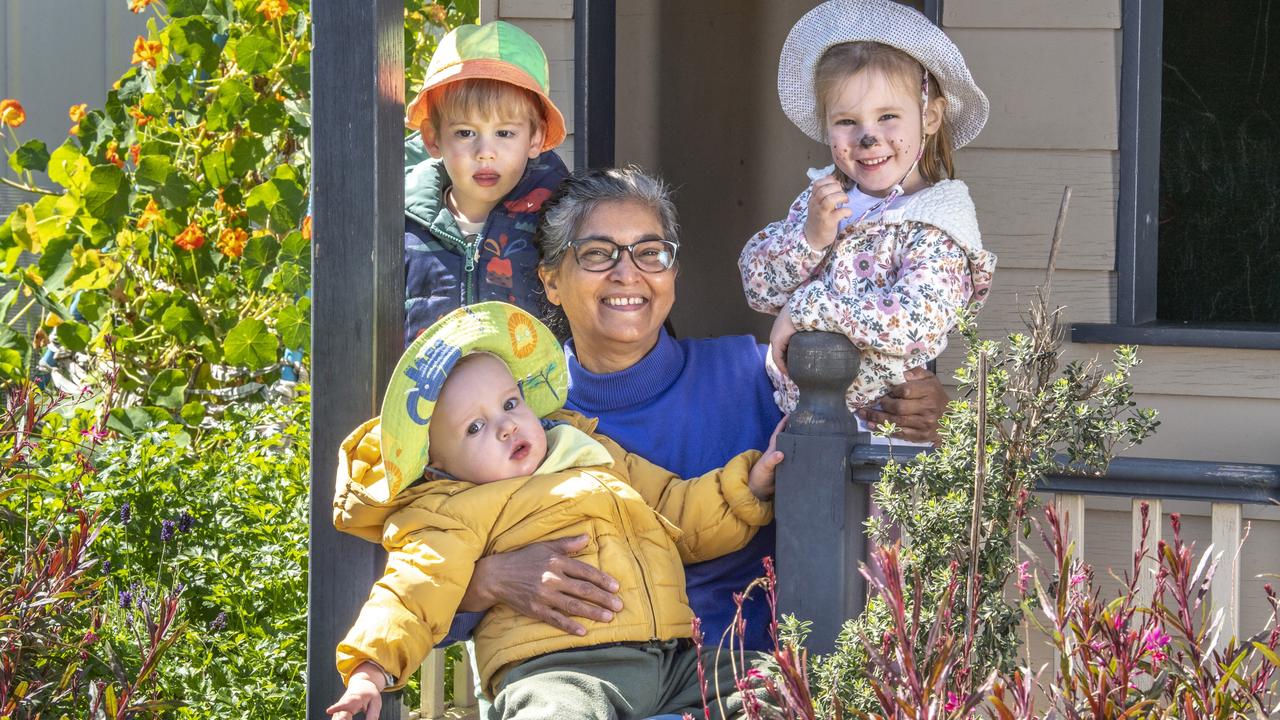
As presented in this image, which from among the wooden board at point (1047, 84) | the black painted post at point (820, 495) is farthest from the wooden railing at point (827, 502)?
the wooden board at point (1047, 84)

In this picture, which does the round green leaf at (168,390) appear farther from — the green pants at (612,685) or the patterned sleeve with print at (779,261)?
the green pants at (612,685)

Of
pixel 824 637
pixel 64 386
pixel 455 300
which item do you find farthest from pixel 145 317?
pixel 824 637

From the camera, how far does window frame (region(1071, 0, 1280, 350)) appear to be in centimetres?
356

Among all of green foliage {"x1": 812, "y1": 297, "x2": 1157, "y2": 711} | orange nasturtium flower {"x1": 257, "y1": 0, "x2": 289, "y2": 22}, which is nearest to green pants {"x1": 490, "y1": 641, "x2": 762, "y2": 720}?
green foliage {"x1": 812, "y1": 297, "x2": 1157, "y2": 711}

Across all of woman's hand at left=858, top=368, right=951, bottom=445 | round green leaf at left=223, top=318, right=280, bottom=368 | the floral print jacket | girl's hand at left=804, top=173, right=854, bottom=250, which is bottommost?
woman's hand at left=858, top=368, right=951, bottom=445

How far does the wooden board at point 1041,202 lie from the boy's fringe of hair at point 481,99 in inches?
50.9

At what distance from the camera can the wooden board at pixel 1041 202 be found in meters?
3.62

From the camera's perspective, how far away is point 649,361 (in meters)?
2.89

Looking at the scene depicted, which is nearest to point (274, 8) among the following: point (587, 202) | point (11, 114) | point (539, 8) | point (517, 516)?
point (11, 114)

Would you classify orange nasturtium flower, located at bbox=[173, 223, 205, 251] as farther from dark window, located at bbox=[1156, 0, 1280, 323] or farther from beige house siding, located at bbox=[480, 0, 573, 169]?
dark window, located at bbox=[1156, 0, 1280, 323]

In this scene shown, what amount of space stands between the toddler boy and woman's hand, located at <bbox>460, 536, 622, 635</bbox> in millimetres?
737

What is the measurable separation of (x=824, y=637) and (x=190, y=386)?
3492 millimetres

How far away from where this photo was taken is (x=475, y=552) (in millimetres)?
2471

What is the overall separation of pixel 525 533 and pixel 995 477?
2.92 feet
